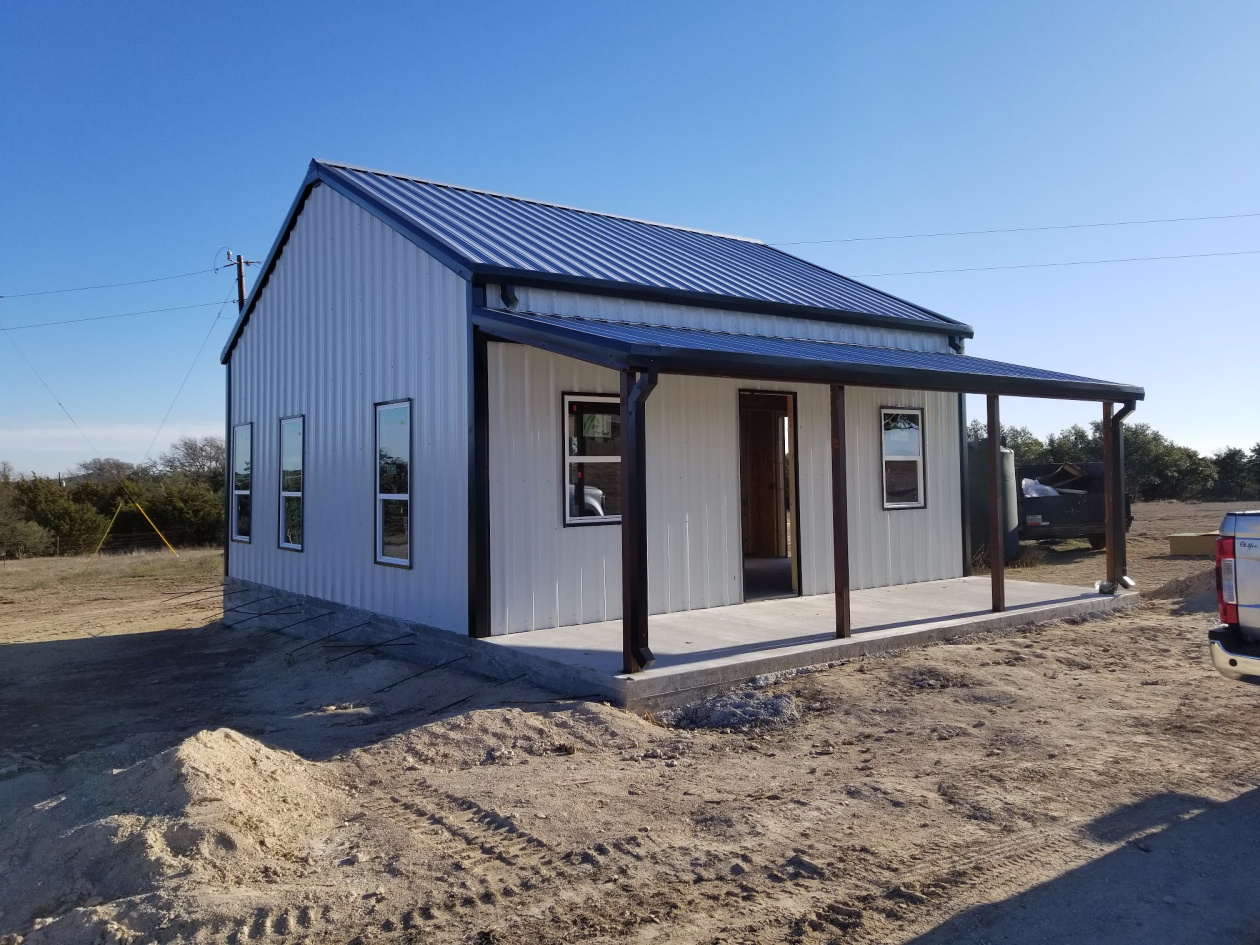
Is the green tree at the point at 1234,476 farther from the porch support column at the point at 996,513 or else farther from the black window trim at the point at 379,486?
the black window trim at the point at 379,486

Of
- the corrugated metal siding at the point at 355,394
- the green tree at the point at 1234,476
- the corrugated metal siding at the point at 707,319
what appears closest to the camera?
the corrugated metal siding at the point at 355,394

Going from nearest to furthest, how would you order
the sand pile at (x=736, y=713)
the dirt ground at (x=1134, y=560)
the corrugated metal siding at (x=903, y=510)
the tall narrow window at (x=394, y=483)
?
the sand pile at (x=736, y=713), the tall narrow window at (x=394, y=483), the corrugated metal siding at (x=903, y=510), the dirt ground at (x=1134, y=560)

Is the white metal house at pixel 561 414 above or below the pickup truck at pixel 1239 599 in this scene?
above

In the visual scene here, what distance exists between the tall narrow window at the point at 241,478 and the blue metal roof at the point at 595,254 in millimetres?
4188

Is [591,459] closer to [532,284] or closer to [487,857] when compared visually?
[532,284]

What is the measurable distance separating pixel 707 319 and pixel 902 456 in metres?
3.48

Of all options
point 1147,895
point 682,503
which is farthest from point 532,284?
point 1147,895

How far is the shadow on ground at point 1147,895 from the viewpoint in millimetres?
3645

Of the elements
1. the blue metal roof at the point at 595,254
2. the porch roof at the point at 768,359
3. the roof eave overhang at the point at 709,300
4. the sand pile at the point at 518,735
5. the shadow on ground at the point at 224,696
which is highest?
the blue metal roof at the point at 595,254

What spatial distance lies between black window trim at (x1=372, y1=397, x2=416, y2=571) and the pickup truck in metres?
6.89

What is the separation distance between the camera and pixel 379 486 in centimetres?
1019

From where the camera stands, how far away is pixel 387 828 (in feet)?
16.3

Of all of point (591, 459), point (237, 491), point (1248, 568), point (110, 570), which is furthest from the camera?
point (110, 570)

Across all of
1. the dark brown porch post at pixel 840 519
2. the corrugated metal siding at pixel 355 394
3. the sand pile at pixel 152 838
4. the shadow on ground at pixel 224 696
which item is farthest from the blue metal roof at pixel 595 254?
the sand pile at pixel 152 838
